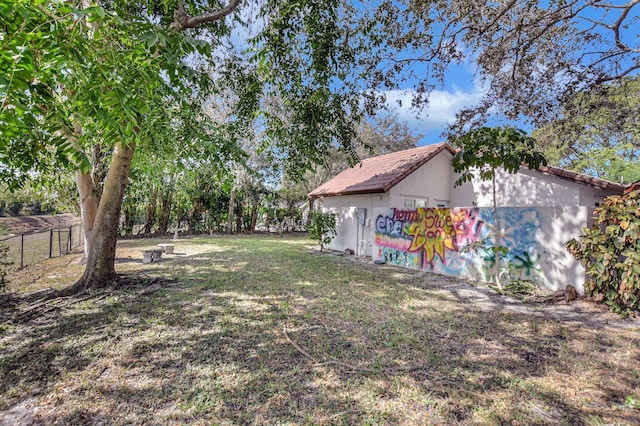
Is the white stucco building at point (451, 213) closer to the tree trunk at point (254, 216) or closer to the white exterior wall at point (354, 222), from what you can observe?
the white exterior wall at point (354, 222)

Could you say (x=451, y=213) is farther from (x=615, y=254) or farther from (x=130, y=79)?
(x=130, y=79)

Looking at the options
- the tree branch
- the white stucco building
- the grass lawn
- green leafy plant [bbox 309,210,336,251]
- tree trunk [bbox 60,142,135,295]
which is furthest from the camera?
green leafy plant [bbox 309,210,336,251]

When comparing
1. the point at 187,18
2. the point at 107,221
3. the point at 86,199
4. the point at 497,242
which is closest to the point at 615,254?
the point at 497,242

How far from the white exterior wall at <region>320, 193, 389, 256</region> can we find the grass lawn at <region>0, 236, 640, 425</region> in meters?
5.73

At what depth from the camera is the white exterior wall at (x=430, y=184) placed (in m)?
11.3

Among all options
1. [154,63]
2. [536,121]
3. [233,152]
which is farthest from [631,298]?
[154,63]

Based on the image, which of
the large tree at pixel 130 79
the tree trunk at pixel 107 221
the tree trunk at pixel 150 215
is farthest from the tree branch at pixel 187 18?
the tree trunk at pixel 150 215

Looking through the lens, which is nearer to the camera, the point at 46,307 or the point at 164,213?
the point at 46,307

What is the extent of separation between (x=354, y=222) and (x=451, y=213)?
15.5 feet

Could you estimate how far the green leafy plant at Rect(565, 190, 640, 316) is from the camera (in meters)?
4.95

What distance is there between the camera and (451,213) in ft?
27.8

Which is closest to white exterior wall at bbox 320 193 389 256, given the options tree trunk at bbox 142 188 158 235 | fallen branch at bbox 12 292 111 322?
fallen branch at bbox 12 292 111 322

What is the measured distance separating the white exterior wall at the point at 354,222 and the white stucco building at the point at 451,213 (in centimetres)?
4

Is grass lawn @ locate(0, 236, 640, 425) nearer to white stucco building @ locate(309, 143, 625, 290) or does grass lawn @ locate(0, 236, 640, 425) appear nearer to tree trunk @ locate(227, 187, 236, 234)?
white stucco building @ locate(309, 143, 625, 290)
